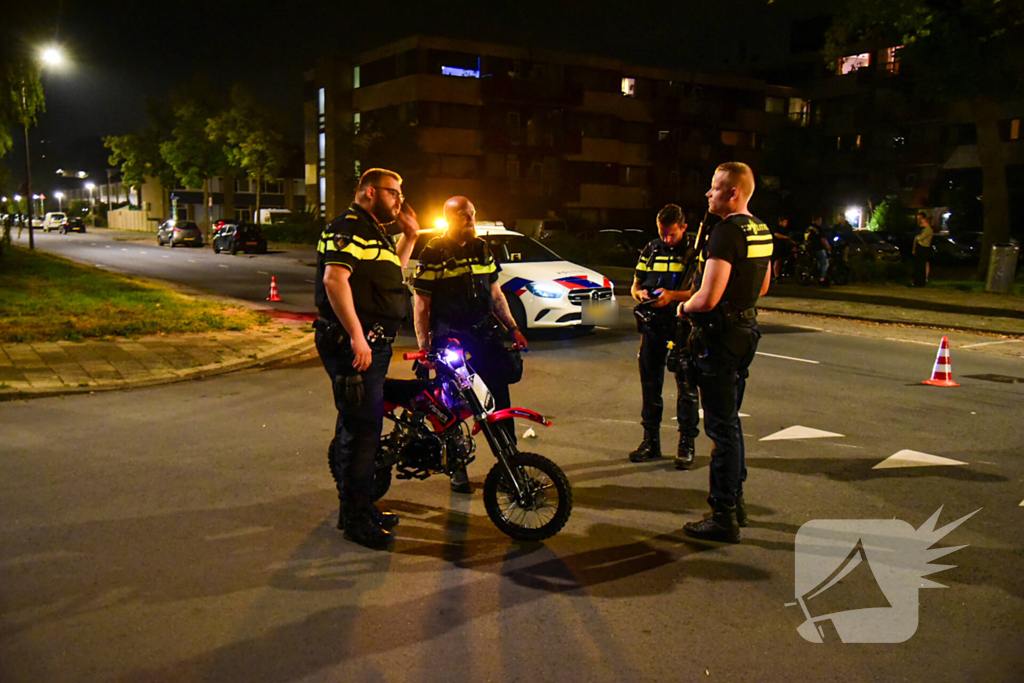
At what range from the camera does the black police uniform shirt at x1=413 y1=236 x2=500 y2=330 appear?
17.5 ft

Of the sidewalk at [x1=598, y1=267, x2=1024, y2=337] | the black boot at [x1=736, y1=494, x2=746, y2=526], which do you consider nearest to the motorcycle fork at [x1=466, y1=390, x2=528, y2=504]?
the black boot at [x1=736, y1=494, x2=746, y2=526]

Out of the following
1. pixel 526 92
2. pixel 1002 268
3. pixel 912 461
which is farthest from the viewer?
pixel 526 92

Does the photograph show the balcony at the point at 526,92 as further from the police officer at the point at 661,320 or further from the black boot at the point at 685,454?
the black boot at the point at 685,454

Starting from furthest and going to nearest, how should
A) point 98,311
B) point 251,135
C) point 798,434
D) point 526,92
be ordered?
point 251,135 → point 526,92 → point 98,311 → point 798,434

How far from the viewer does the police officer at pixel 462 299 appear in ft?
17.5

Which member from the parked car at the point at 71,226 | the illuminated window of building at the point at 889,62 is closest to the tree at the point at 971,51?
the illuminated window of building at the point at 889,62

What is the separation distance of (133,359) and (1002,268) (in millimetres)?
18567

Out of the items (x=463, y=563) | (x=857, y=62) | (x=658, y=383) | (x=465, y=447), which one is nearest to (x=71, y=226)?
(x=857, y=62)

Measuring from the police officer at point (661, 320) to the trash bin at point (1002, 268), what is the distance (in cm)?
1662

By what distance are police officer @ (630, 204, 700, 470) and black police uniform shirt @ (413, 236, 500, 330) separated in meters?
1.41

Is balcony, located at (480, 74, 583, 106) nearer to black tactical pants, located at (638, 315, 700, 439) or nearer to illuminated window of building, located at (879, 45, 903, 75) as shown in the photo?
illuminated window of building, located at (879, 45, 903, 75)

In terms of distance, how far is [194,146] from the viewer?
65188mm

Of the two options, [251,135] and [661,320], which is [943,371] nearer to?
[661,320]

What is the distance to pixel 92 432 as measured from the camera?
Answer: 23.6 ft
